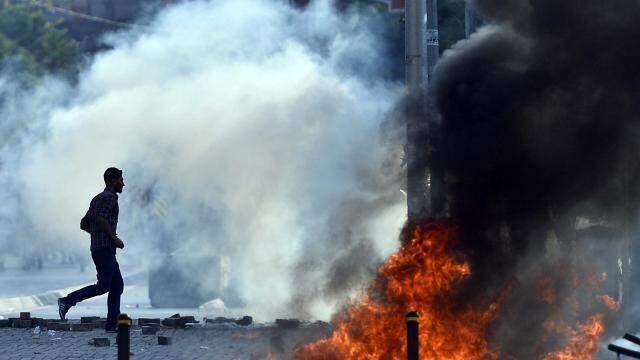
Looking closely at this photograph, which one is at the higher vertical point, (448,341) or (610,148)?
(610,148)

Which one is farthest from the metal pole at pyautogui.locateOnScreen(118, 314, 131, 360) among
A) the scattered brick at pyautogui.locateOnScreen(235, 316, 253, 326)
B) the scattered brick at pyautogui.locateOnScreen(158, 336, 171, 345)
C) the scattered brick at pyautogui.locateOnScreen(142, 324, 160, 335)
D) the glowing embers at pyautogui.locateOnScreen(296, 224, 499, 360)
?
the scattered brick at pyautogui.locateOnScreen(235, 316, 253, 326)

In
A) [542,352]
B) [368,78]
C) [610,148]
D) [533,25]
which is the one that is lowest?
[542,352]

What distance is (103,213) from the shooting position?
14.6 metres

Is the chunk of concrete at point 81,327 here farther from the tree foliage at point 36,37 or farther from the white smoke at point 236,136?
the tree foliage at point 36,37

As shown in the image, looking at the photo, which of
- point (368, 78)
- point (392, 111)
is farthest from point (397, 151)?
point (368, 78)

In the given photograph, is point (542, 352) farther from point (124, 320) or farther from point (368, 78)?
point (368, 78)

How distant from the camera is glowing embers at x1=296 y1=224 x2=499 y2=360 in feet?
36.3

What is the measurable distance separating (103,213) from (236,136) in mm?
5664

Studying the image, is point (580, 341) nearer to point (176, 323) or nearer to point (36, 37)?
point (176, 323)

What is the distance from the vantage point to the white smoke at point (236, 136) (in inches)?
739

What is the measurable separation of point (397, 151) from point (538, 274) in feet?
13.2

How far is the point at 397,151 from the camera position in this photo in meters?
15.6

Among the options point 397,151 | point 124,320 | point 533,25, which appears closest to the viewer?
point 124,320

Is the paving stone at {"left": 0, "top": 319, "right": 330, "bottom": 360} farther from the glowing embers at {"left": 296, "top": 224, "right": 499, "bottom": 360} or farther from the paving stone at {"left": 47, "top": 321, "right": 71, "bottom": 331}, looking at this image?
the glowing embers at {"left": 296, "top": 224, "right": 499, "bottom": 360}
